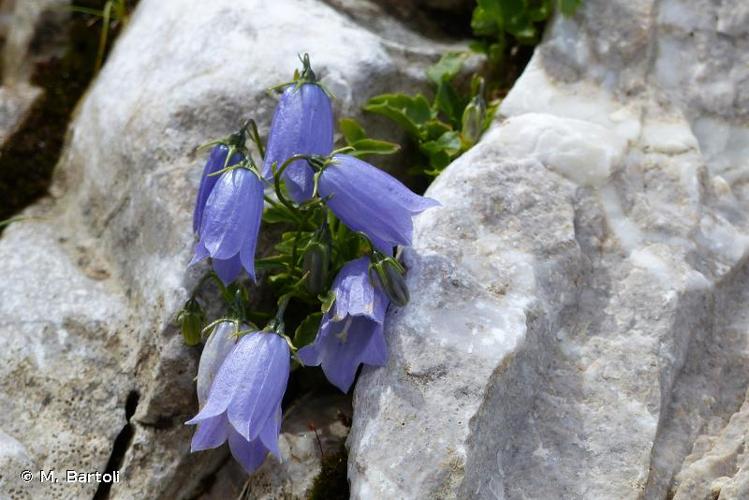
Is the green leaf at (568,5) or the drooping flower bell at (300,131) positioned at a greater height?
the green leaf at (568,5)

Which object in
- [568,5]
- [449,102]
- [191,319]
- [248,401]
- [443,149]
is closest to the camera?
[248,401]

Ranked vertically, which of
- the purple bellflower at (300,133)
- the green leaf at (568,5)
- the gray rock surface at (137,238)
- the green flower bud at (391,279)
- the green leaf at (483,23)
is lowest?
the gray rock surface at (137,238)

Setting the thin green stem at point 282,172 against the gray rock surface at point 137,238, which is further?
the gray rock surface at point 137,238

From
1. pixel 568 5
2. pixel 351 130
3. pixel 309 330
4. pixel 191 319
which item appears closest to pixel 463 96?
pixel 568 5

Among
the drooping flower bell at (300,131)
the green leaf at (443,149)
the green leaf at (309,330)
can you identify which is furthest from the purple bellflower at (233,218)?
the green leaf at (443,149)

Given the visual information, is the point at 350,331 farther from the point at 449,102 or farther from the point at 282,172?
the point at 449,102

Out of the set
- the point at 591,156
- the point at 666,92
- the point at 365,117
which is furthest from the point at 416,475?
the point at 666,92

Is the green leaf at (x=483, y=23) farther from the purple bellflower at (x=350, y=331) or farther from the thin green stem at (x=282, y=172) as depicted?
the purple bellflower at (x=350, y=331)

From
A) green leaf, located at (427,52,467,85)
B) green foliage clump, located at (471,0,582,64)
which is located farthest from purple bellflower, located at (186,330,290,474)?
green foliage clump, located at (471,0,582,64)
